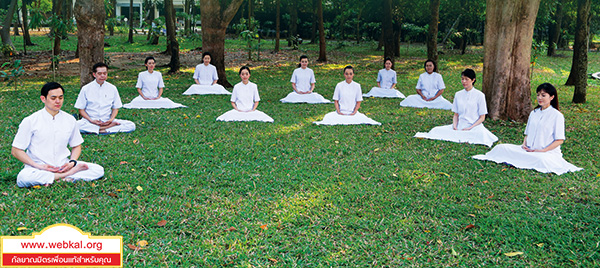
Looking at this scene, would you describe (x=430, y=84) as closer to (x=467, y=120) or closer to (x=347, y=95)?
(x=347, y=95)

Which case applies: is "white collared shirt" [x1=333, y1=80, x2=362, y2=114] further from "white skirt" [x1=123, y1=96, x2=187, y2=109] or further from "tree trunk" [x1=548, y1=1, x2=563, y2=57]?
"tree trunk" [x1=548, y1=1, x2=563, y2=57]

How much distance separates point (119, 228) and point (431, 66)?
370 inches

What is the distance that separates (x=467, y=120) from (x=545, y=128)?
195 cm

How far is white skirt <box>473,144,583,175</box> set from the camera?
6316 mm

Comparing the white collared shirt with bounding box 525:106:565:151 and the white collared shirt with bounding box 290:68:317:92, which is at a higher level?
the white collared shirt with bounding box 290:68:317:92

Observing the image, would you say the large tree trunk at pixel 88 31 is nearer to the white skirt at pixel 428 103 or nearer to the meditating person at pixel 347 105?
the meditating person at pixel 347 105

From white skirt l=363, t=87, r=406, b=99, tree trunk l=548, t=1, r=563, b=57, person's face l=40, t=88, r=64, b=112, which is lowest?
white skirt l=363, t=87, r=406, b=99

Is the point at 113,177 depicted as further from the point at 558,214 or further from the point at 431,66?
the point at 431,66

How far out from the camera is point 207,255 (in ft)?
12.7

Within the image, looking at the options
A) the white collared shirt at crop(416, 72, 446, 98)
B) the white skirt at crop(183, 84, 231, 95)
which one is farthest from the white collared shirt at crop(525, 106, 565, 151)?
the white skirt at crop(183, 84, 231, 95)

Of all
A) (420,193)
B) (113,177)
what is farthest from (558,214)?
(113,177)

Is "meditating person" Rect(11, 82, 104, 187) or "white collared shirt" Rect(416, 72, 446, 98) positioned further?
"white collared shirt" Rect(416, 72, 446, 98)

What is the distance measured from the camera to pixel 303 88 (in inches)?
499

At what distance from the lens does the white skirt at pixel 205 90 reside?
526 inches
